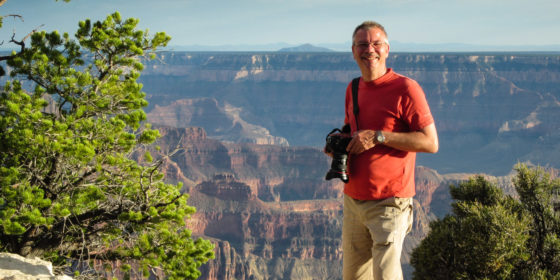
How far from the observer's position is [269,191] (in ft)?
397

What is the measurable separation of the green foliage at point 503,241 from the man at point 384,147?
5.95 metres

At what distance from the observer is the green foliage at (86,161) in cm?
854

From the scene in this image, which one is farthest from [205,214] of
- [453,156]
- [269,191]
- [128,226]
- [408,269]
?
[453,156]

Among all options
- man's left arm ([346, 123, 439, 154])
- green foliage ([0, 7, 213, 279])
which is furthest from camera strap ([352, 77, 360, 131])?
green foliage ([0, 7, 213, 279])

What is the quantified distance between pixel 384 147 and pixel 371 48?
86cm

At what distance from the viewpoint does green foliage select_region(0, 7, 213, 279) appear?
854cm

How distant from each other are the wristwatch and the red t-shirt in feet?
0.67

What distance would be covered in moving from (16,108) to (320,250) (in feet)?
224

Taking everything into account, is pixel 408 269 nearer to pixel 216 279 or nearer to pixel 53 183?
pixel 216 279

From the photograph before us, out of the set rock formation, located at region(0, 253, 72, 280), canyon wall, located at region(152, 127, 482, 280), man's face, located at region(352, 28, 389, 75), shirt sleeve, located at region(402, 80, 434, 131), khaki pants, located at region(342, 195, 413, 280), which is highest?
man's face, located at region(352, 28, 389, 75)

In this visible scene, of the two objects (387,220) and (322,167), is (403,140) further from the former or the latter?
(322,167)

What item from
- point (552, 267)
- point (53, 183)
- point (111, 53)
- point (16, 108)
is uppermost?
point (111, 53)

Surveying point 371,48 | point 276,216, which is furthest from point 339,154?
point 276,216

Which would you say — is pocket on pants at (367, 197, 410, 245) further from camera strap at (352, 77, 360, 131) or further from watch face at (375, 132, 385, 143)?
camera strap at (352, 77, 360, 131)
